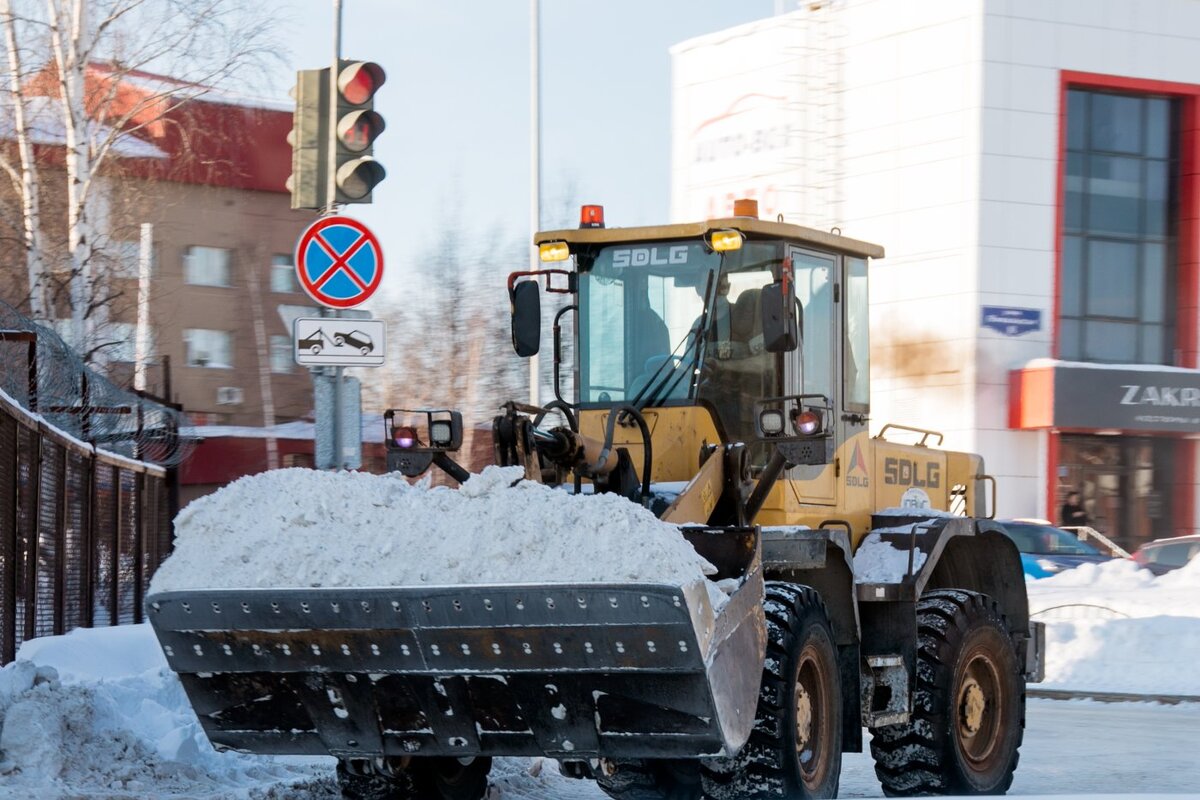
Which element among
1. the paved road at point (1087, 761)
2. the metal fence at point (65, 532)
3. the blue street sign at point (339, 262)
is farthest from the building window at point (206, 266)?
the blue street sign at point (339, 262)

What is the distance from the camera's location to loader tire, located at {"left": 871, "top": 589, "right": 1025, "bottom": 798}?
9172mm

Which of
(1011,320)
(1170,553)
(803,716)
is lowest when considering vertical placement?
(1170,553)

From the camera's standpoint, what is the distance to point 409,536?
686 cm

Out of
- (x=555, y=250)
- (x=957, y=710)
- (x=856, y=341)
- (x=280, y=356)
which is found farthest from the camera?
(x=280, y=356)

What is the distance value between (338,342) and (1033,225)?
28913 millimetres

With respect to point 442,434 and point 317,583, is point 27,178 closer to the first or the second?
point 442,434

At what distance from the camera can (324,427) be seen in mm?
9844

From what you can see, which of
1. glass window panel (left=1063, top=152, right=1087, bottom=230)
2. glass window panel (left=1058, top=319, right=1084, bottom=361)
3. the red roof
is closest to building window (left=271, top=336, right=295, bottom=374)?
the red roof

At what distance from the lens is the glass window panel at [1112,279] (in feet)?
124

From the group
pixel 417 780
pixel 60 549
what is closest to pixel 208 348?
pixel 60 549

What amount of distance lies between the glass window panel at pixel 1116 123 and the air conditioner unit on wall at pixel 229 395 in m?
21.0

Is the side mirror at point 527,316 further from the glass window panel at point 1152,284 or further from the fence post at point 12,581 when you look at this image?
the glass window panel at point 1152,284

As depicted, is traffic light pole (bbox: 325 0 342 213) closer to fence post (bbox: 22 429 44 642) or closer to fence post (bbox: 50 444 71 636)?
fence post (bbox: 22 429 44 642)

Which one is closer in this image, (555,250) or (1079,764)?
(555,250)
